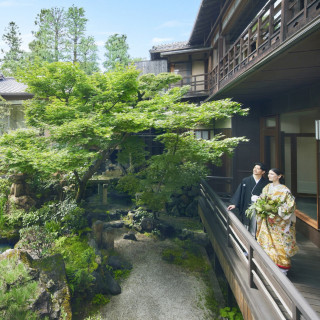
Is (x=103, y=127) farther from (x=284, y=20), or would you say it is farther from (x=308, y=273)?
(x=308, y=273)

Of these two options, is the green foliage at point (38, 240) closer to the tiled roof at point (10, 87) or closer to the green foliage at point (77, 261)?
the green foliage at point (77, 261)

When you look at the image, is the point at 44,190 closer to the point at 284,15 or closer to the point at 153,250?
the point at 153,250

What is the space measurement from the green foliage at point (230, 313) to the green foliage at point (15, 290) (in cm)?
413

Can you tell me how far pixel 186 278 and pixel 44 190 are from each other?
24.1ft

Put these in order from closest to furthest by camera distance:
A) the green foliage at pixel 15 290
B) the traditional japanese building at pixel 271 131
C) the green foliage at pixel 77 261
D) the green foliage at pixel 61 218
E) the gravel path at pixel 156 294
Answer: the traditional japanese building at pixel 271 131, the green foliage at pixel 15 290, the gravel path at pixel 156 294, the green foliage at pixel 77 261, the green foliage at pixel 61 218

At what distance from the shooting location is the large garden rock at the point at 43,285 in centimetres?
483

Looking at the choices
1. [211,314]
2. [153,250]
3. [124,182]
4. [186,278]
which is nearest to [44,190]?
[124,182]

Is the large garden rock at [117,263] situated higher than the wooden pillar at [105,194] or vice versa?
the wooden pillar at [105,194]

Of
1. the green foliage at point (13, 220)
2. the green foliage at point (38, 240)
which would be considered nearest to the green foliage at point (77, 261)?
the green foliage at point (38, 240)

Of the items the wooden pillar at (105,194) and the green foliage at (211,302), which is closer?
the green foliage at (211,302)

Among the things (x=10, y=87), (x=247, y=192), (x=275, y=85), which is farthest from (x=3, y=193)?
(x=275, y=85)

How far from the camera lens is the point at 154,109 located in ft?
28.1

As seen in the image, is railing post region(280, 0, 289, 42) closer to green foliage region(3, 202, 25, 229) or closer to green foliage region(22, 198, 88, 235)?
green foliage region(22, 198, 88, 235)

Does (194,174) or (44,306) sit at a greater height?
(194,174)
